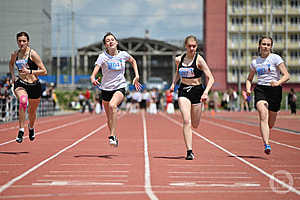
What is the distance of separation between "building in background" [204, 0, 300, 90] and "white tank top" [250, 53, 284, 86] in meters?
67.9

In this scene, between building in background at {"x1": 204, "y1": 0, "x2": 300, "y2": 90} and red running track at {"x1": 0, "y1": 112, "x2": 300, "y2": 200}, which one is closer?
red running track at {"x1": 0, "y1": 112, "x2": 300, "y2": 200}

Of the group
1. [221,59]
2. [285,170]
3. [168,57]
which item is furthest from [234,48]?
[285,170]

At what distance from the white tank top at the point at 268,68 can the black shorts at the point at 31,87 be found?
4.30 metres

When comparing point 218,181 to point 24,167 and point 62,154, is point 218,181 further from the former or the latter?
point 62,154

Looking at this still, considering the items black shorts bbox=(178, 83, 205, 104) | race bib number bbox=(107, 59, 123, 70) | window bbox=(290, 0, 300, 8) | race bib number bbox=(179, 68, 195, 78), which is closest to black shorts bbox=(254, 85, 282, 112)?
black shorts bbox=(178, 83, 205, 104)

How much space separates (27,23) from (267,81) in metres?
48.0

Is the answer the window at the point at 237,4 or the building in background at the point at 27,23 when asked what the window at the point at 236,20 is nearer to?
the window at the point at 237,4

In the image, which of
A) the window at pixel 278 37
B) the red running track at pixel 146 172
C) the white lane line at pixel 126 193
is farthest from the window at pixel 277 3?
the white lane line at pixel 126 193

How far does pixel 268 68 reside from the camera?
9.24 m

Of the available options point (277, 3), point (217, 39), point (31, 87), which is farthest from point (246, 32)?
point (31, 87)

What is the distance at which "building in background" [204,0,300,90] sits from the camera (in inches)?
3034

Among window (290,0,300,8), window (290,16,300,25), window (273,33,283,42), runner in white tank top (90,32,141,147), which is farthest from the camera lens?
window (273,33,283,42)

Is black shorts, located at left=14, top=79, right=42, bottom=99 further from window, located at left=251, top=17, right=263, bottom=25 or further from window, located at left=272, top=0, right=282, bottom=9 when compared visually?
window, located at left=272, top=0, right=282, bottom=9

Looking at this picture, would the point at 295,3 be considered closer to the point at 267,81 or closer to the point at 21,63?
the point at 267,81
